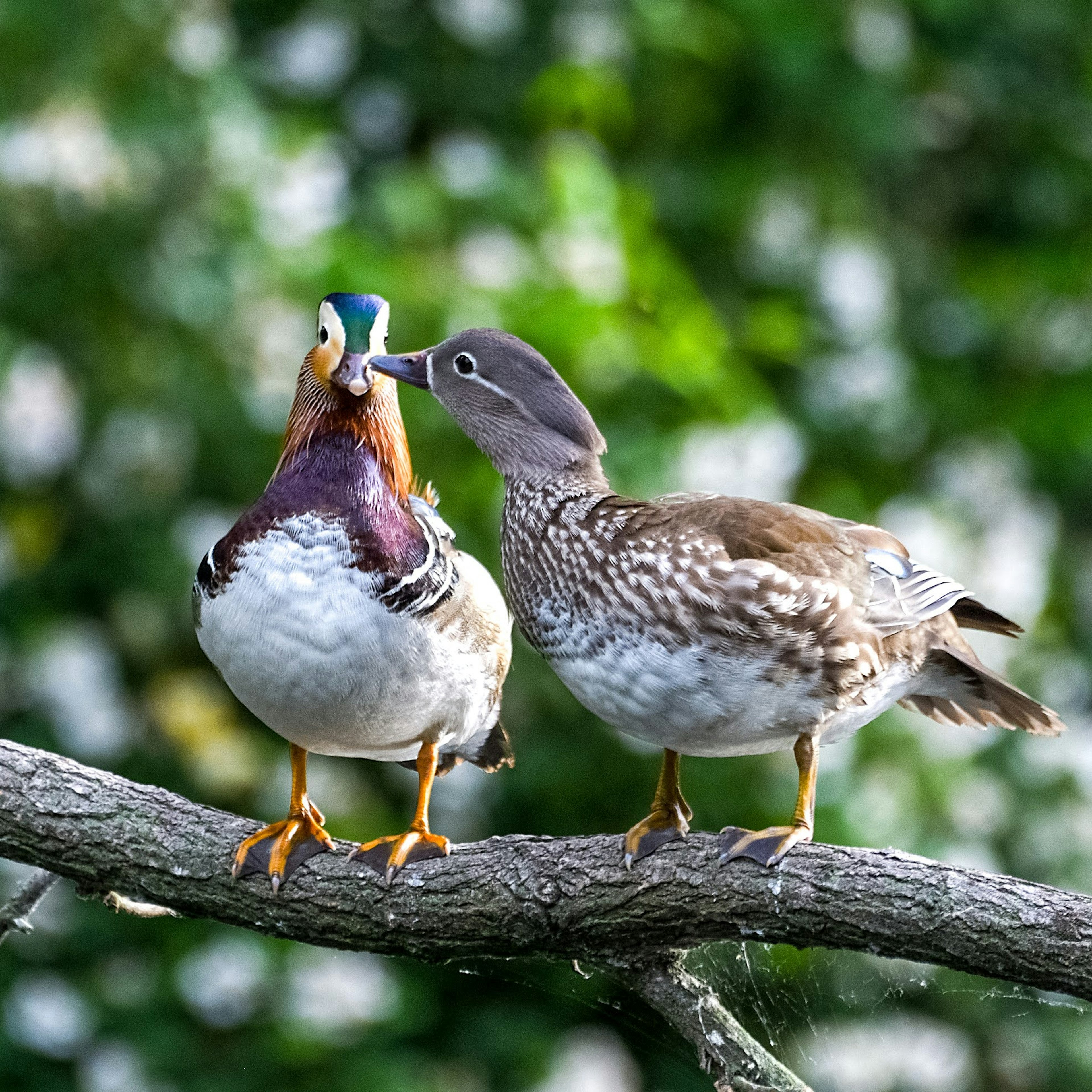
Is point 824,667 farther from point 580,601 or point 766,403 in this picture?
point 766,403

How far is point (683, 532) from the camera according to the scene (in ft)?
7.64

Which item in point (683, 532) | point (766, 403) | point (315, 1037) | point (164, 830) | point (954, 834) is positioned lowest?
point (315, 1037)

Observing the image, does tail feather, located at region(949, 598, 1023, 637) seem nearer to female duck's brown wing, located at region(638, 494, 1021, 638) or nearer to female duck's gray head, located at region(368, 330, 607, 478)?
female duck's brown wing, located at region(638, 494, 1021, 638)

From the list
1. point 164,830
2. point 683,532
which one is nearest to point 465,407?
point 683,532

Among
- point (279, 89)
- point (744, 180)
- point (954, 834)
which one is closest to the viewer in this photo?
point (954, 834)

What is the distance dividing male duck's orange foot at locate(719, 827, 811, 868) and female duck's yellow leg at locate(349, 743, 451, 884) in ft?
1.70

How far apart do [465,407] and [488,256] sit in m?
2.11

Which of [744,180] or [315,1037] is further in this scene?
[744,180]

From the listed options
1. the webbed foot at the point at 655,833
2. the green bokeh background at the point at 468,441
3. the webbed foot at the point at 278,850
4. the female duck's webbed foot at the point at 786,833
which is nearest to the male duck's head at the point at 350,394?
the webbed foot at the point at 278,850

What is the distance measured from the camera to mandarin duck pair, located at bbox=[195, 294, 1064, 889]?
2258 mm

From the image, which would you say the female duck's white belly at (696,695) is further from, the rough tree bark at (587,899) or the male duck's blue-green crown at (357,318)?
the male duck's blue-green crown at (357,318)

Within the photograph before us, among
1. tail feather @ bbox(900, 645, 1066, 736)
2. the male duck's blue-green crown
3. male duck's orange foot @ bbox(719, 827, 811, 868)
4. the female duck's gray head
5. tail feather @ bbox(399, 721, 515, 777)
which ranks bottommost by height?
tail feather @ bbox(399, 721, 515, 777)

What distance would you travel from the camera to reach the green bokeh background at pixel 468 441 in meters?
4.36

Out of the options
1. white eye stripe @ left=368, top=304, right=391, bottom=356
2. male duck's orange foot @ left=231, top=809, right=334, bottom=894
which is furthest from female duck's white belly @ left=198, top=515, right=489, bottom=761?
white eye stripe @ left=368, top=304, right=391, bottom=356
